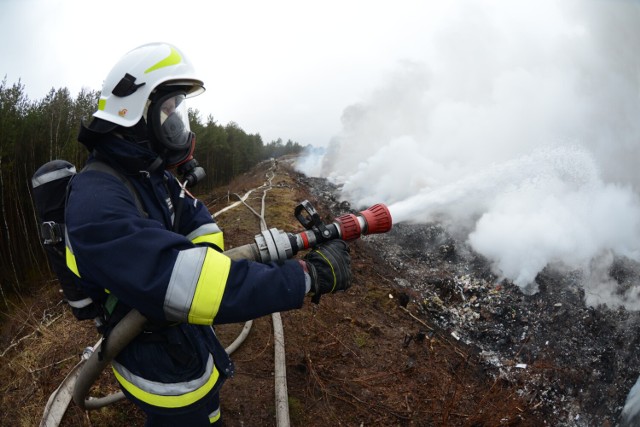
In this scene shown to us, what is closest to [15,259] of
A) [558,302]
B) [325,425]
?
[325,425]

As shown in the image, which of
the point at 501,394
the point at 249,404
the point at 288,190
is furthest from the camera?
the point at 288,190

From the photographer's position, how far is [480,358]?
560 centimetres

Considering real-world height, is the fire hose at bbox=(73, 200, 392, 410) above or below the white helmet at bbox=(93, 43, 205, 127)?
below

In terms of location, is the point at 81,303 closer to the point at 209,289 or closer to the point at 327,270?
the point at 209,289

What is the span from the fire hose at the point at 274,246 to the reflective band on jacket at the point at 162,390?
15 centimetres

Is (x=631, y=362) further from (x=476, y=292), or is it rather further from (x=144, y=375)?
(x=144, y=375)

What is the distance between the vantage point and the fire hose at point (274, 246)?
6.10ft

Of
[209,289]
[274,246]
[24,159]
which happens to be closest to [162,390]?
[209,289]

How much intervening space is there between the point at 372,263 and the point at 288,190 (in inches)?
314

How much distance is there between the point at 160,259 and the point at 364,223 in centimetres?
135

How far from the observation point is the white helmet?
1850mm

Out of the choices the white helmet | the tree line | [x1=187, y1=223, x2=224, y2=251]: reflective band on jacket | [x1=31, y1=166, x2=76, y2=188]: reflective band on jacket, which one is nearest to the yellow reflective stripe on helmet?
the white helmet

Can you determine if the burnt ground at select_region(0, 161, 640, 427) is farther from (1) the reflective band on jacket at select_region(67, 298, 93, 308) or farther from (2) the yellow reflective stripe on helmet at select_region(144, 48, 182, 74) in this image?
(2) the yellow reflective stripe on helmet at select_region(144, 48, 182, 74)

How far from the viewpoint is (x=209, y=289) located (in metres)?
1.53
